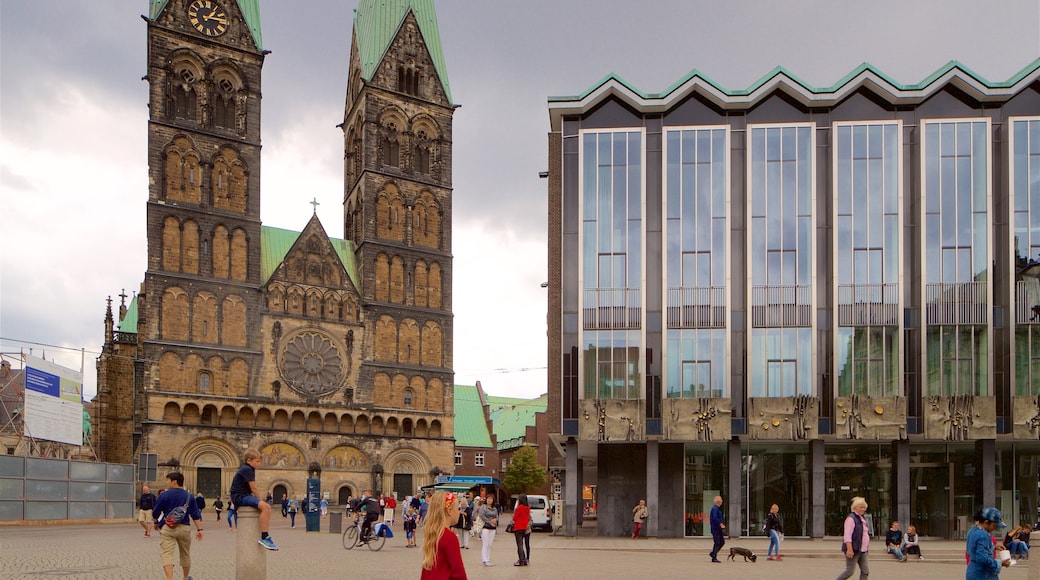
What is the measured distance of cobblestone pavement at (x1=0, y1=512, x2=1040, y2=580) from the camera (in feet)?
64.2

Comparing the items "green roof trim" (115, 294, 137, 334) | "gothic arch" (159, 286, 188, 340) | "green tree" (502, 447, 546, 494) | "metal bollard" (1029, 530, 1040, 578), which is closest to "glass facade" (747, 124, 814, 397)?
"metal bollard" (1029, 530, 1040, 578)

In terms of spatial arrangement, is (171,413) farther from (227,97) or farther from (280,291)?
(227,97)

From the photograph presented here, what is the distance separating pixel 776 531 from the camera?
90.6 feet

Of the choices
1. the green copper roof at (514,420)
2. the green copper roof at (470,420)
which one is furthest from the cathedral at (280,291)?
the green copper roof at (514,420)

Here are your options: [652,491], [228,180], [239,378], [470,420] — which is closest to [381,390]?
[239,378]

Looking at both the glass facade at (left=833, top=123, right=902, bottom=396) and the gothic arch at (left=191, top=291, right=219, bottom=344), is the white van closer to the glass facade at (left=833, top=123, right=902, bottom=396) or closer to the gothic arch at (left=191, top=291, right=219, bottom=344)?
the glass facade at (left=833, top=123, right=902, bottom=396)

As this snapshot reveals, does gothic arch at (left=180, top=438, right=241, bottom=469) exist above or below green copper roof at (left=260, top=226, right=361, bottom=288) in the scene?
below

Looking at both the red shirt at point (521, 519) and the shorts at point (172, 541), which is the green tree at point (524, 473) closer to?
the red shirt at point (521, 519)

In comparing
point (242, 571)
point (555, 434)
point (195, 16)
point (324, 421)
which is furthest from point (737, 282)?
point (195, 16)

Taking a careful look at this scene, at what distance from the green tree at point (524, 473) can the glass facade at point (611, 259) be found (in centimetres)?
5551

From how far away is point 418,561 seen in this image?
79.1 ft

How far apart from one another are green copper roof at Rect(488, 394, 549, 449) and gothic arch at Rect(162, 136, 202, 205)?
159 feet

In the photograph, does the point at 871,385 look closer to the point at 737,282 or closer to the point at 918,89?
the point at 737,282

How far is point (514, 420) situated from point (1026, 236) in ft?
267
